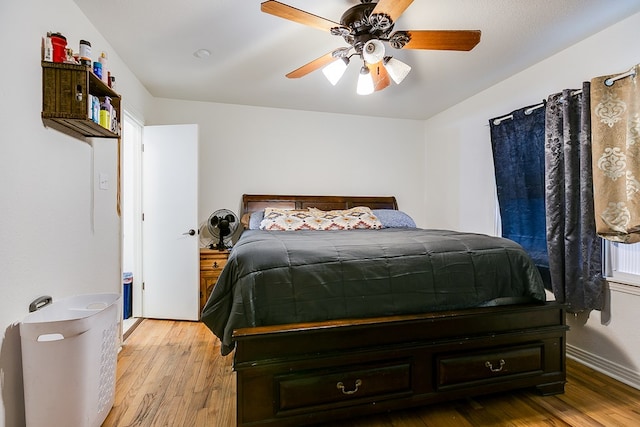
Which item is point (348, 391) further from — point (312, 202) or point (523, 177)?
point (312, 202)

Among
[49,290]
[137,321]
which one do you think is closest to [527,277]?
Result: [49,290]

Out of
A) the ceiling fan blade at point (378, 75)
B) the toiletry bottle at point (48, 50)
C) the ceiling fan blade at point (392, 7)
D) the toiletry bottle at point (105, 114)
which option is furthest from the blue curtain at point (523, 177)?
the toiletry bottle at point (48, 50)

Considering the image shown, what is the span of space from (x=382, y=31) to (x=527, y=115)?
1.63 metres

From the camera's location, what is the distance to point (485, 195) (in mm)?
3227

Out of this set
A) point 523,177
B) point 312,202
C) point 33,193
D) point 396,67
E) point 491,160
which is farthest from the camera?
point 312,202

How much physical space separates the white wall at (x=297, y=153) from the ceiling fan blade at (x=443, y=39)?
221 centimetres

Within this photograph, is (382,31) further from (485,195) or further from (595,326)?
(595,326)

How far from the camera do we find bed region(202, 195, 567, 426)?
1.47 meters

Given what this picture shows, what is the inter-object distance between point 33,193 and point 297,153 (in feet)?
8.94

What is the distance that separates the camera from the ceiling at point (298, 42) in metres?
1.90

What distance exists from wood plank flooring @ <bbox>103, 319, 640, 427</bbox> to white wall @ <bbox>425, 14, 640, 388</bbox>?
0.20 m

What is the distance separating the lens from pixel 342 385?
1530mm

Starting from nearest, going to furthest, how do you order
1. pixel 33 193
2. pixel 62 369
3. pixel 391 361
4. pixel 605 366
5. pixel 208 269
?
pixel 62 369 < pixel 33 193 < pixel 391 361 < pixel 605 366 < pixel 208 269

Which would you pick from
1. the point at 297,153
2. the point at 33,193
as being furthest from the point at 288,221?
the point at 33,193
